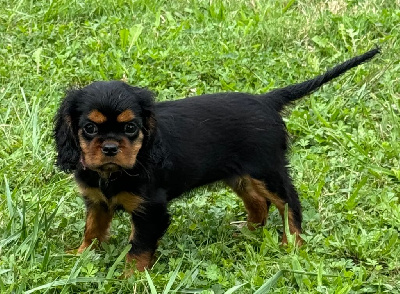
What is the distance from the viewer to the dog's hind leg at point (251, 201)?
5066mm

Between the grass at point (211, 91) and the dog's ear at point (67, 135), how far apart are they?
0.93ft

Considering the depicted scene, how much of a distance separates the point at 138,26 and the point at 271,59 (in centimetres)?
127

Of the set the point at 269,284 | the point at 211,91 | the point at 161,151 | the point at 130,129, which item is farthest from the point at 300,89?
the point at 211,91

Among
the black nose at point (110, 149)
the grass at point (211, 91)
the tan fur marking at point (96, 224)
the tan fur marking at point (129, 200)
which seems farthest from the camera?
the tan fur marking at point (96, 224)

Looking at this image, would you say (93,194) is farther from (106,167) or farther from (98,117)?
(98,117)

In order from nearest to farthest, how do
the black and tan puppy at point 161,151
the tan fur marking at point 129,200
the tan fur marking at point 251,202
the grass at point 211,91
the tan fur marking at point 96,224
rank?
1. the black and tan puppy at point 161,151
2. the grass at point 211,91
3. the tan fur marking at point 129,200
4. the tan fur marking at point 96,224
5. the tan fur marking at point 251,202

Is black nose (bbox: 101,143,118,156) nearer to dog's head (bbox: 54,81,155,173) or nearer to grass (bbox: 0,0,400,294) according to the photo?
dog's head (bbox: 54,81,155,173)

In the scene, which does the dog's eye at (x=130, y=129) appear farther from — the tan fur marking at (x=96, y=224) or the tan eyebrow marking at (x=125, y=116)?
the tan fur marking at (x=96, y=224)

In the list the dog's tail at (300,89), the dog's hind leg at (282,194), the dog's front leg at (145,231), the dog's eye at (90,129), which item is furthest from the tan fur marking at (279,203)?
the dog's eye at (90,129)

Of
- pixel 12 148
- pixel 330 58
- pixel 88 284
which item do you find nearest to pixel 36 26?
pixel 12 148

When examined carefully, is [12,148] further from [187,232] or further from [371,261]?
[371,261]

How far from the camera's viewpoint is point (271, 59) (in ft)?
23.5

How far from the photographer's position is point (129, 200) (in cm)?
452

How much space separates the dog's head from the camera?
4164 mm
